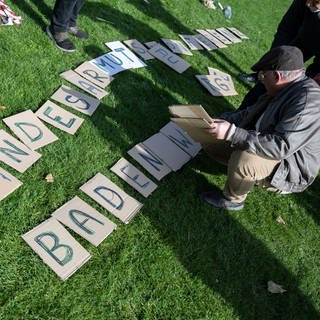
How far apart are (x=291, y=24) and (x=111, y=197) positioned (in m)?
3.37

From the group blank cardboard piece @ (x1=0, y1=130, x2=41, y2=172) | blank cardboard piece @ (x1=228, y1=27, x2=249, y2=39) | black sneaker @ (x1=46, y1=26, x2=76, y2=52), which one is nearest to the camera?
blank cardboard piece @ (x1=0, y1=130, x2=41, y2=172)

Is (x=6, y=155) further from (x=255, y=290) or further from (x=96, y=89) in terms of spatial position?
(x=255, y=290)

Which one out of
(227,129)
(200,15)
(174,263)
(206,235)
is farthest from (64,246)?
(200,15)

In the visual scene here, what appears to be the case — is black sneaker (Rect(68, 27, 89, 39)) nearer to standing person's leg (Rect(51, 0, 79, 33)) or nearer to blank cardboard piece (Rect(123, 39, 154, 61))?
standing person's leg (Rect(51, 0, 79, 33))

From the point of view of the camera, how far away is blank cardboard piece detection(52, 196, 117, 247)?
2.80 meters

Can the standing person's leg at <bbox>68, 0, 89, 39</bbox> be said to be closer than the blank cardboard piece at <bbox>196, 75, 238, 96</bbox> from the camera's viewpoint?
Yes

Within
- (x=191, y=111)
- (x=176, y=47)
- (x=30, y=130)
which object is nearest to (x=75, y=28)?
(x=176, y=47)

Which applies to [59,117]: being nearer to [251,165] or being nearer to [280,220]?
[251,165]

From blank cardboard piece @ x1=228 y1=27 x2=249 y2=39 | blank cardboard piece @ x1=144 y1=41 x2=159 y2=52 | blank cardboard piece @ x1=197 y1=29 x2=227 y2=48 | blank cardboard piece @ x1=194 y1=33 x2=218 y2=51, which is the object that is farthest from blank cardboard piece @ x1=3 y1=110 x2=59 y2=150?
blank cardboard piece @ x1=228 y1=27 x2=249 y2=39

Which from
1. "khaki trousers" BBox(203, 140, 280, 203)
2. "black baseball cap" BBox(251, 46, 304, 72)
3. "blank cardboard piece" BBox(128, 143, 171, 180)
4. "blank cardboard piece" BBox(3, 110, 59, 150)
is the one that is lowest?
"blank cardboard piece" BBox(3, 110, 59, 150)

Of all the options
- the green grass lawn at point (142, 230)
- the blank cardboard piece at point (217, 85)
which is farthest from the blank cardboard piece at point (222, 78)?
the green grass lawn at point (142, 230)

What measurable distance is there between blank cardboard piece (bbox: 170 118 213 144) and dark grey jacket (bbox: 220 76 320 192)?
0.26m

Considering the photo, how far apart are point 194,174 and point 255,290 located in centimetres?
120

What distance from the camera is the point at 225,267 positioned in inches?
121
